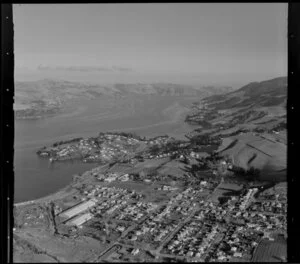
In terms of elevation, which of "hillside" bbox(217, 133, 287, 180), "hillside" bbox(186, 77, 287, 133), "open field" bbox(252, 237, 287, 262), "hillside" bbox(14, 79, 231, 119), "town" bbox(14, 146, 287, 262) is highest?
"hillside" bbox(14, 79, 231, 119)

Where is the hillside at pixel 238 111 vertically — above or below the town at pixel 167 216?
above

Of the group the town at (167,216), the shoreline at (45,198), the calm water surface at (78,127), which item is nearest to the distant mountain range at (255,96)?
the calm water surface at (78,127)

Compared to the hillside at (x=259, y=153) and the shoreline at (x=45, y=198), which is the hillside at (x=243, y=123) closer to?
the hillside at (x=259, y=153)

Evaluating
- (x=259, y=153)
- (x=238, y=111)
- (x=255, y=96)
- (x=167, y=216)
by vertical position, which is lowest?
(x=167, y=216)

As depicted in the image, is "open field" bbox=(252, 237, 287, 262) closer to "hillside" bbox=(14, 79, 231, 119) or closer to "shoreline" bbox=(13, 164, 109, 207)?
"hillside" bbox=(14, 79, 231, 119)

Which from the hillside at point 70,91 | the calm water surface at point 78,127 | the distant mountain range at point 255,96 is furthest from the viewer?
the hillside at point 70,91

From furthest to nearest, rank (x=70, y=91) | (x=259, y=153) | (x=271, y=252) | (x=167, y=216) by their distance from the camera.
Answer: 1. (x=70, y=91)
2. (x=259, y=153)
3. (x=167, y=216)
4. (x=271, y=252)

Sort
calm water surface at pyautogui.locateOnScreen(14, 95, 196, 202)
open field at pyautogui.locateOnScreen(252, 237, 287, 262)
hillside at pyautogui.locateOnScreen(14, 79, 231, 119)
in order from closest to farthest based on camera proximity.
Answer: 1. open field at pyautogui.locateOnScreen(252, 237, 287, 262)
2. calm water surface at pyautogui.locateOnScreen(14, 95, 196, 202)
3. hillside at pyautogui.locateOnScreen(14, 79, 231, 119)

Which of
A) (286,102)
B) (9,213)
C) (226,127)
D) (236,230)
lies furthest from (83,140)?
(286,102)

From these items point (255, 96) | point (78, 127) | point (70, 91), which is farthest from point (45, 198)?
point (255, 96)

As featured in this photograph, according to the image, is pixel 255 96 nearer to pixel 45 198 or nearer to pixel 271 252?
pixel 271 252

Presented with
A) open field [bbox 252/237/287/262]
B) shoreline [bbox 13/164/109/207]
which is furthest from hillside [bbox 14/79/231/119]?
open field [bbox 252/237/287/262]
